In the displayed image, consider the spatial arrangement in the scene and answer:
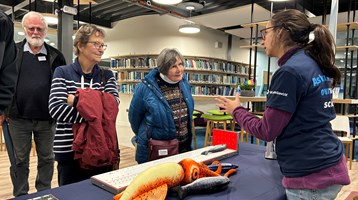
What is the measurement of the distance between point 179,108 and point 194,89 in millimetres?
6380

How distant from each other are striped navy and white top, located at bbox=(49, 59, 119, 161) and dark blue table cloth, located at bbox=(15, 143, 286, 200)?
458mm

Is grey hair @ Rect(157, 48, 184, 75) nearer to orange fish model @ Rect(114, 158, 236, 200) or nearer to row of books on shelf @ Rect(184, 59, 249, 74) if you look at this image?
orange fish model @ Rect(114, 158, 236, 200)

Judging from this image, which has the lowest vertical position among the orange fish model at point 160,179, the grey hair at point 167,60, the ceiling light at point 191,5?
the orange fish model at point 160,179

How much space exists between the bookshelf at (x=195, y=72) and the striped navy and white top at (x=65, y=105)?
6.07 metres

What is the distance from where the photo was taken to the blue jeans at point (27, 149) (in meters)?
2.05

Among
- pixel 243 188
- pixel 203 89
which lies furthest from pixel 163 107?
pixel 203 89

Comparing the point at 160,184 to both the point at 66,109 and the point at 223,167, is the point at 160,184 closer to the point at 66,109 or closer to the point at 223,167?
the point at 223,167

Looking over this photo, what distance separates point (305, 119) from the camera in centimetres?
100

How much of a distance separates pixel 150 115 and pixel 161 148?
0.26m

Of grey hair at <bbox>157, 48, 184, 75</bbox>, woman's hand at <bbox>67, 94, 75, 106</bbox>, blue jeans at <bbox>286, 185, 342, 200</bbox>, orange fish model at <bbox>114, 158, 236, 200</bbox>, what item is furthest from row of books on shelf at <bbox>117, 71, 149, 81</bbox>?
blue jeans at <bbox>286, 185, 342, 200</bbox>

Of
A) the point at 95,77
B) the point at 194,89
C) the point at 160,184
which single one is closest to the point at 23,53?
the point at 95,77

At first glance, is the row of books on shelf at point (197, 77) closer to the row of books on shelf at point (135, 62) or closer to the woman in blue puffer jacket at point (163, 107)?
the row of books on shelf at point (135, 62)

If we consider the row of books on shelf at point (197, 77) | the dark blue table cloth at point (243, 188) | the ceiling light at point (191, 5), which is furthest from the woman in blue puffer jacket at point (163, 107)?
the row of books on shelf at point (197, 77)

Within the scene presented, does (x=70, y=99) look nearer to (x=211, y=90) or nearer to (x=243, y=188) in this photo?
(x=243, y=188)
